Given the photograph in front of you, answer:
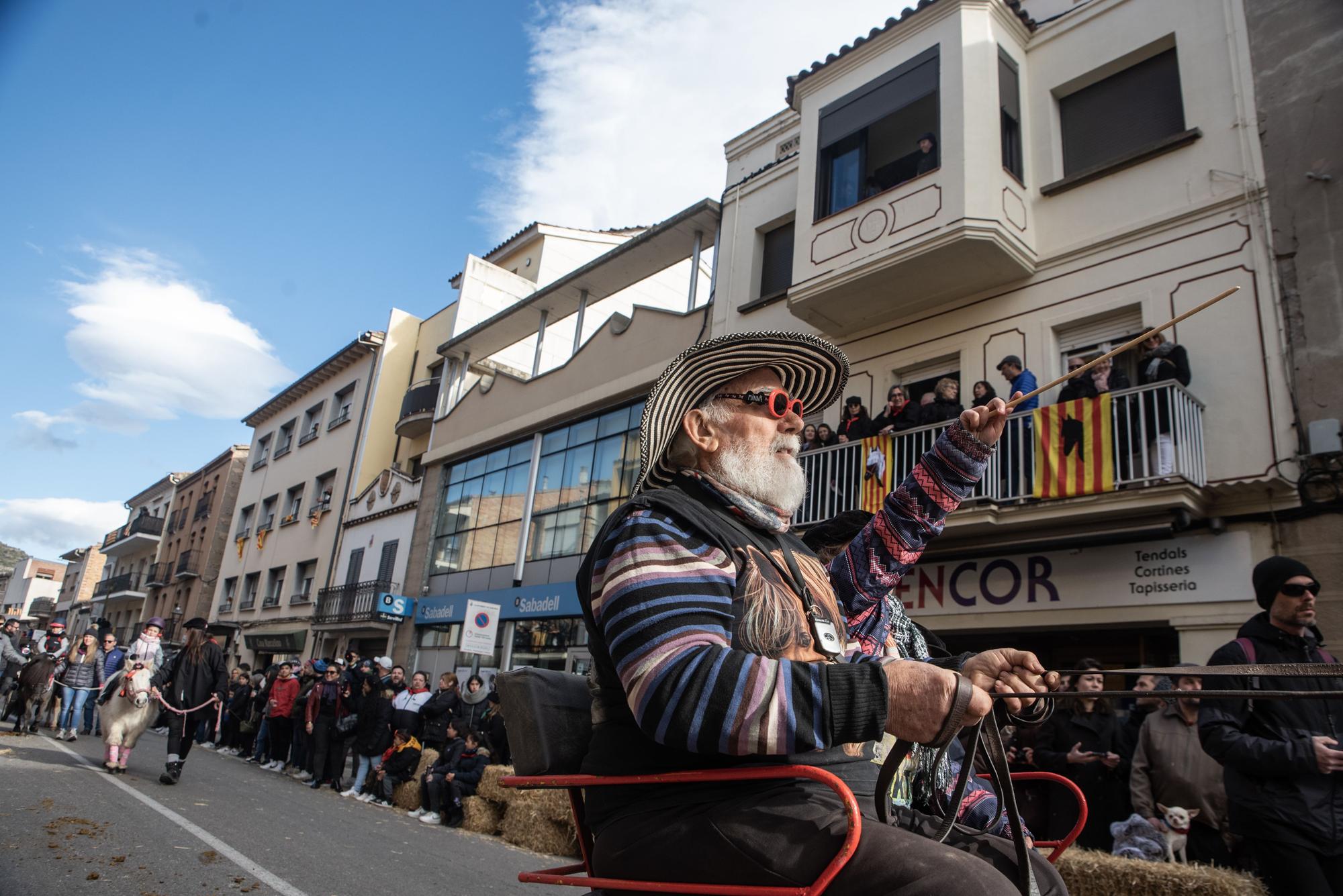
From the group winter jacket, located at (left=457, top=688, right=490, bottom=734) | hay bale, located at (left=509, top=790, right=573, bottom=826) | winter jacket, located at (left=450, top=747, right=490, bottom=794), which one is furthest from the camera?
winter jacket, located at (left=457, top=688, right=490, bottom=734)

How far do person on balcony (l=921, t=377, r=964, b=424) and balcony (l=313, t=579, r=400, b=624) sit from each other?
17.0 metres

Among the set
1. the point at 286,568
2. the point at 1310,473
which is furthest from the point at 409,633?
the point at 1310,473

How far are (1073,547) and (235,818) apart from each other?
29.6 feet

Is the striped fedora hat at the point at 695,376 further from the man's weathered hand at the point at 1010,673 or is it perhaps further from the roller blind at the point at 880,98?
the roller blind at the point at 880,98

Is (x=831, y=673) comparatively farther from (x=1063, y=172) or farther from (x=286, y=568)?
(x=286, y=568)

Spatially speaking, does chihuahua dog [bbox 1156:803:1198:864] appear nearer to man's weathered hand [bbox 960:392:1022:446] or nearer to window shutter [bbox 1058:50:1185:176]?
man's weathered hand [bbox 960:392:1022:446]

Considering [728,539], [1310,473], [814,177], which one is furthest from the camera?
[814,177]

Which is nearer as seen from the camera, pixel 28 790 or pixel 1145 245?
pixel 28 790

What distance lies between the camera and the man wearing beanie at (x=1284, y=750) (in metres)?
3.64

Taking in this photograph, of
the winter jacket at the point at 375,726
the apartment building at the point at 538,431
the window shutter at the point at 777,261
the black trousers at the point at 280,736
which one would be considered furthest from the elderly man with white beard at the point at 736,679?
the black trousers at the point at 280,736

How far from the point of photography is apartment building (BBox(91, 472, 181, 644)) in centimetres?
4950

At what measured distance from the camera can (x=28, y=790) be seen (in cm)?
808

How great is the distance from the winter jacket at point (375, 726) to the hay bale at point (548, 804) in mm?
3764

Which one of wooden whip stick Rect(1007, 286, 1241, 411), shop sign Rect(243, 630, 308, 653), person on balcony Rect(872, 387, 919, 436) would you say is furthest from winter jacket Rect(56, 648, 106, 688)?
wooden whip stick Rect(1007, 286, 1241, 411)
